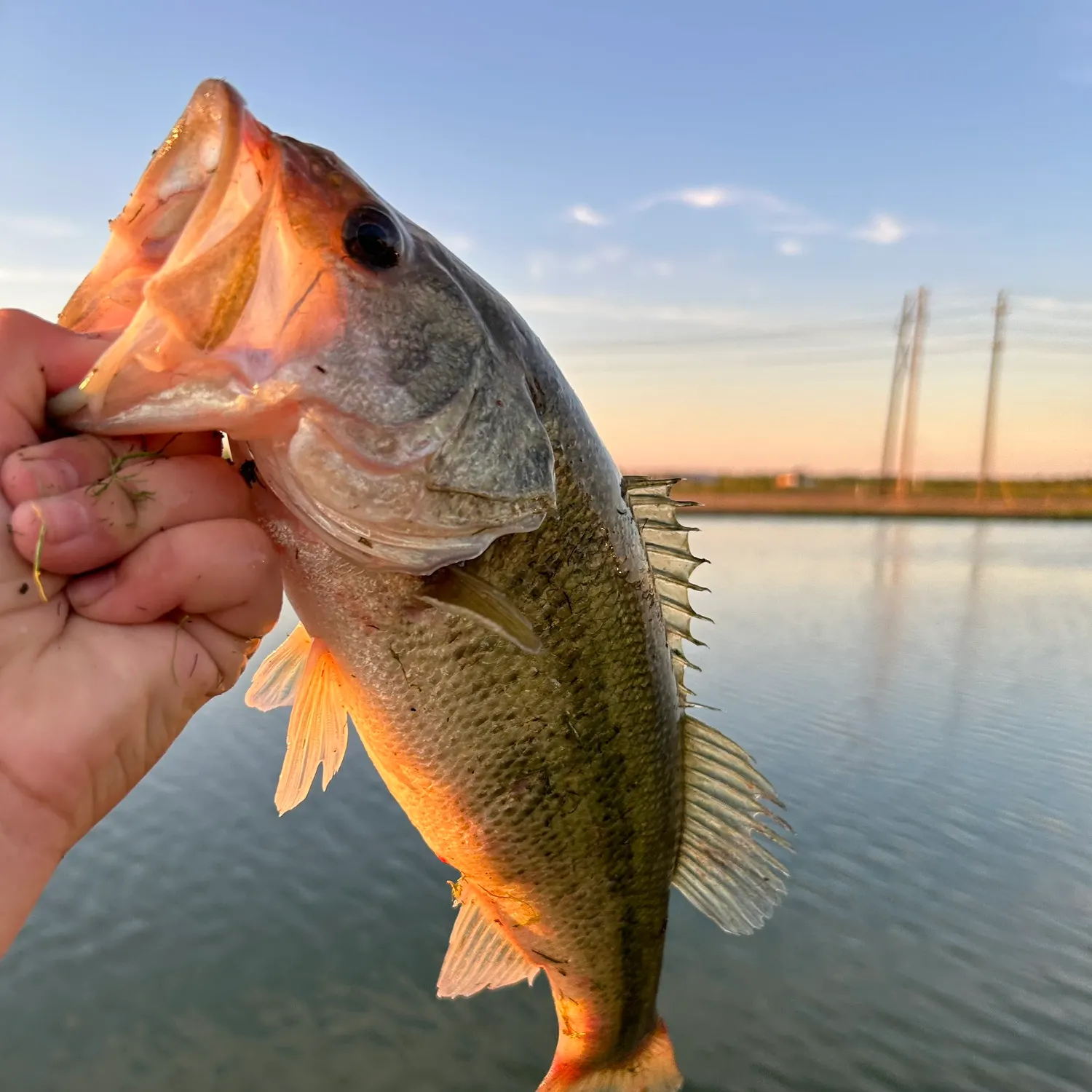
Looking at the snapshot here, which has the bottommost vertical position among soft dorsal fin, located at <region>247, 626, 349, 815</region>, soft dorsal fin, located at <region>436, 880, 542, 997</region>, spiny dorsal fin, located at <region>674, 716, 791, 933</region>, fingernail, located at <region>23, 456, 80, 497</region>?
soft dorsal fin, located at <region>436, 880, 542, 997</region>

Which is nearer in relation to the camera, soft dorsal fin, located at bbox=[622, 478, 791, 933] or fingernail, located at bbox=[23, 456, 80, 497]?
fingernail, located at bbox=[23, 456, 80, 497]

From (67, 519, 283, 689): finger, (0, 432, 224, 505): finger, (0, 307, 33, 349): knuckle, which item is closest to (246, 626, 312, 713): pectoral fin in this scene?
(67, 519, 283, 689): finger

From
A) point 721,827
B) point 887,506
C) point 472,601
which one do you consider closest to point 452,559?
point 472,601

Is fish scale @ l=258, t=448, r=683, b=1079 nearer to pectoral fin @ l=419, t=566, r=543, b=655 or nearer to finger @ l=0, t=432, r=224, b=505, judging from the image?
pectoral fin @ l=419, t=566, r=543, b=655

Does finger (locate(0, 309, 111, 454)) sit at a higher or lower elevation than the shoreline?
higher

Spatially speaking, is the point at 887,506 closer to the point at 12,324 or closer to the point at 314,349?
the point at 314,349

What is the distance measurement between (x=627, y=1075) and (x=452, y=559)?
1761 mm

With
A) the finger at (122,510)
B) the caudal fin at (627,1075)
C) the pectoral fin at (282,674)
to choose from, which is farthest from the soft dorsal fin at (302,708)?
the caudal fin at (627,1075)

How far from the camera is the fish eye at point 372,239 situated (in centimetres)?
126

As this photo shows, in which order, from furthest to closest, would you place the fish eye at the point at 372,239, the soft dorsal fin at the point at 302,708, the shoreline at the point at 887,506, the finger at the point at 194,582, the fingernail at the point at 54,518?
1. the shoreline at the point at 887,506
2. the soft dorsal fin at the point at 302,708
3. the fish eye at the point at 372,239
4. the finger at the point at 194,582
5. the fingernail at the point at 54,518

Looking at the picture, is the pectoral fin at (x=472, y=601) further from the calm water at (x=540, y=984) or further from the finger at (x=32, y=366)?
the calm water at (x=540, y=984)

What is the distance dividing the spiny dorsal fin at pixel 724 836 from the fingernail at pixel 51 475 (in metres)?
1.62

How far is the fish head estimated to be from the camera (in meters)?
1.07

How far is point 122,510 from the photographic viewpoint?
3.56ft
